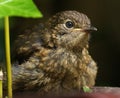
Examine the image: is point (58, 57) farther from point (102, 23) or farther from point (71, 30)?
point (102, 23)

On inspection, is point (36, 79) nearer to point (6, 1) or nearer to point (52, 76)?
point (52, 76)

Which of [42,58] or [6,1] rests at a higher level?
[6,1]

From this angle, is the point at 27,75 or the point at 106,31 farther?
the point at 106,31

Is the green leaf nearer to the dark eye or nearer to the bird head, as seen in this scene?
the bird head

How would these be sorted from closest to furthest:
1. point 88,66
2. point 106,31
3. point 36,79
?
point 36,79, point 88,66, point 106,31

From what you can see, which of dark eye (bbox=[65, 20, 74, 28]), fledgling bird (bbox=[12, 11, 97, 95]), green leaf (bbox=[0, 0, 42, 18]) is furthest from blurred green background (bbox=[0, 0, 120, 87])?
green leaf (bbox=[0, 0, 42, 18])

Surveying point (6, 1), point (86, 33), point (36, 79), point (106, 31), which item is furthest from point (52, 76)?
point (106, 31)

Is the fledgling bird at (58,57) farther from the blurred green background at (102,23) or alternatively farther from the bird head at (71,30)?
the blurred green background at (102,23)
